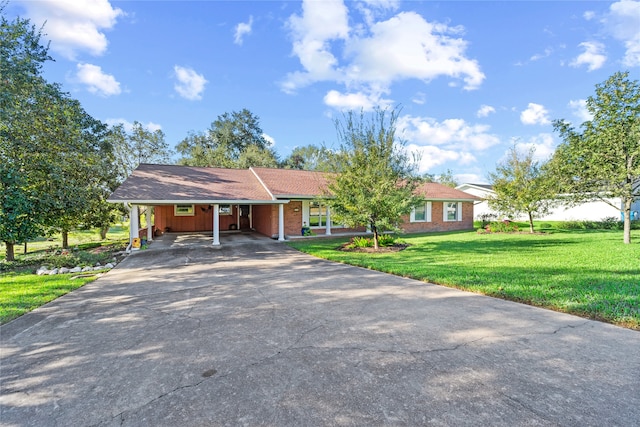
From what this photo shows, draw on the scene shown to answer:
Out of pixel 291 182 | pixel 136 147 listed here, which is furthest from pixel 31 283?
pixel 136 147

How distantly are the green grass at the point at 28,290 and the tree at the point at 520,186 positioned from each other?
2157 centimetres

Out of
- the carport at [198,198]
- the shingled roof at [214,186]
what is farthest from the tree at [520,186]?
the carport at [198,198]

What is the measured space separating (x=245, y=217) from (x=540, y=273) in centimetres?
1746

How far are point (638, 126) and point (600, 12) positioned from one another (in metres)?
4.55

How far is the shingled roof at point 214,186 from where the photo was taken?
12531 millimetres

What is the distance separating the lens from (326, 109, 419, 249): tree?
10.9m

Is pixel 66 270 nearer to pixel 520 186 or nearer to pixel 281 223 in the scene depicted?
pixel 281 223

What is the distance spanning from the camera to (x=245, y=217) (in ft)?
68.0

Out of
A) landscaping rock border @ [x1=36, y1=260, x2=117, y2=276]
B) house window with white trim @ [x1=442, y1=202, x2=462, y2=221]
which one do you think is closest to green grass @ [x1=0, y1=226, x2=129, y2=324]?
landscaping rock border @ [x1=36, y1=260, x2=117, y2=276]

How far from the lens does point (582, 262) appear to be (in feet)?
27.2

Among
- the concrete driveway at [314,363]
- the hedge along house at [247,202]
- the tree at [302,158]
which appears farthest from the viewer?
the tree at [302,158]

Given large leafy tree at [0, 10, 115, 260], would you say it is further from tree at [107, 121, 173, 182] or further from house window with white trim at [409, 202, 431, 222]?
house window with white trim at [409, 202, 431, 222]

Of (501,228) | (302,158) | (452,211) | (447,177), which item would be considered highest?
(302,158)

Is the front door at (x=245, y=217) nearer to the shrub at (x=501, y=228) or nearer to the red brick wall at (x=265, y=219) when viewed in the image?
the red brick wall at (x=265, y=219)
